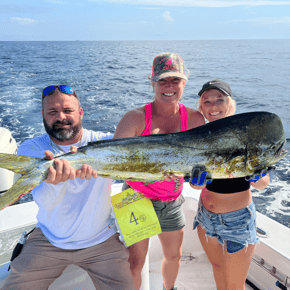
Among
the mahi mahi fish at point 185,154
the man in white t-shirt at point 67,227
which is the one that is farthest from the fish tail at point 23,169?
the man in white t-shirt at point 67,227

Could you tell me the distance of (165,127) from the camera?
6.70ft

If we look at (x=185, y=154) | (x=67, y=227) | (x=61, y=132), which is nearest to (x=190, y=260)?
(x=67, y=227)

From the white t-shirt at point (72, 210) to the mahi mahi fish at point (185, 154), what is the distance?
1.54 feet

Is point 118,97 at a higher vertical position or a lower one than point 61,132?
lower

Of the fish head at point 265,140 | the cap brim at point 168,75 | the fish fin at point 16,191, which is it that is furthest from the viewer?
the cap brim at point 168,75

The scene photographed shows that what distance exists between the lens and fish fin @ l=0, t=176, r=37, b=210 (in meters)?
1.41

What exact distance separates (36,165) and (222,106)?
1.34 m

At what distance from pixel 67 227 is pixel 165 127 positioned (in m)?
1.06

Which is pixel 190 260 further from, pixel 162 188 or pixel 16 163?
pixel 16 163

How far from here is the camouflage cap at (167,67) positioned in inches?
76.0

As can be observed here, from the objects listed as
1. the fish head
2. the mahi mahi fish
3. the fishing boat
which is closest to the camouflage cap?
the mahi mahi fish

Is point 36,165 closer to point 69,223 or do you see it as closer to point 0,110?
point 69,223

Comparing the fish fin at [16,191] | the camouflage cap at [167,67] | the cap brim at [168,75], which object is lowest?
the fish fin at [16,191]

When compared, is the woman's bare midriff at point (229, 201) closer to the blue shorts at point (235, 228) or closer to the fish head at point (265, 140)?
the blue shorts at point (235, 228)
